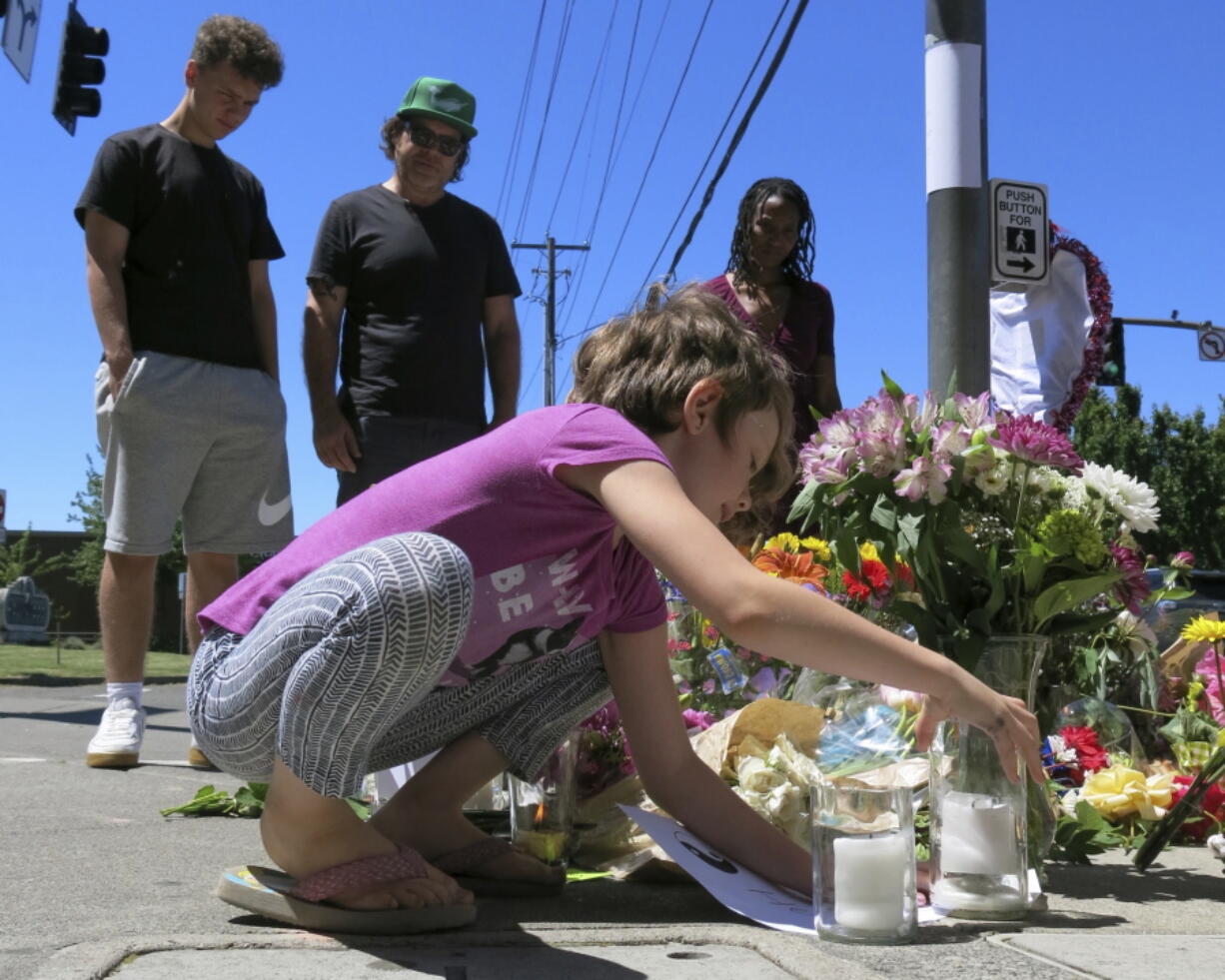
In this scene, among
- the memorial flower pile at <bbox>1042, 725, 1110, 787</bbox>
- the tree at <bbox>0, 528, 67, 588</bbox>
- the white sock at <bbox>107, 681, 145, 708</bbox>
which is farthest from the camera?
the tree at <bbox>0, 528, 67, 588</bbox>

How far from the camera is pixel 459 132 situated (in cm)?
435

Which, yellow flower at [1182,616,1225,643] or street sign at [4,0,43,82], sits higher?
street sign at [4,0,43,82]

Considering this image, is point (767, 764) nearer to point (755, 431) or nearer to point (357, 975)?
point (755, 431)

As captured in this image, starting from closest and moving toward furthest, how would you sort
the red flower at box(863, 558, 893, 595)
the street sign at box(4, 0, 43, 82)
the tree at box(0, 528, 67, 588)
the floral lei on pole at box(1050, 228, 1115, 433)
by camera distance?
the red flower at box(863, 558, 893, 595), the floral lei on pole at box(1050, 228, 1115, 433), the street sign at box(4, 0, 43, 82), the tree at box(0, 528, 67, 588)

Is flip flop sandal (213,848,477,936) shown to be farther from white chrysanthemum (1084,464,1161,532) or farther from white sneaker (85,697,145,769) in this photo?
white sneaker (85,697,145,769)

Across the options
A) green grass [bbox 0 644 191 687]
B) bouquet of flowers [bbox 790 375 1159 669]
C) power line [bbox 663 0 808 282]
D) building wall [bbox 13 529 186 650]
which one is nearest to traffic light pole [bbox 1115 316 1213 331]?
power line [bbox 663 0 808 282]

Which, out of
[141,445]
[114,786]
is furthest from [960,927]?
[141,445]

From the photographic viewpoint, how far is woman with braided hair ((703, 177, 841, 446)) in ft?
15.0

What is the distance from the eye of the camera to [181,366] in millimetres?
4078

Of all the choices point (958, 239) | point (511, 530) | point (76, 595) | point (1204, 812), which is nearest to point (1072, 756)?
point (1204, 812)

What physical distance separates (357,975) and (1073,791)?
6.23 feet

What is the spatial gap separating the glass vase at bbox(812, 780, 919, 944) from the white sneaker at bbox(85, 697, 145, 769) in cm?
269

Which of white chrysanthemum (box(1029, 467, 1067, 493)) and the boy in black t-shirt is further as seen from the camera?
the boy in black t-shirt

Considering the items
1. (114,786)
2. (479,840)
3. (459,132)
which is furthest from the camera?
(459,132)
